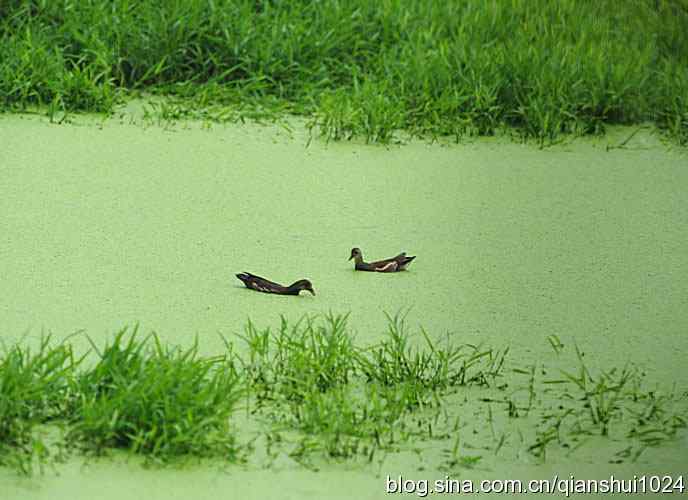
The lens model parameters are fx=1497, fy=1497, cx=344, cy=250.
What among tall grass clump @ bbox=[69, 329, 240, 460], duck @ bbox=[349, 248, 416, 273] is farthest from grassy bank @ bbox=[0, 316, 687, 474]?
duck @ bbox=[349, 248, 416, 273]

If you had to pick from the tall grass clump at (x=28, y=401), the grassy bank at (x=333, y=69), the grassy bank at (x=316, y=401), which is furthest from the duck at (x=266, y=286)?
the grassy bank at (x=333, y=69)

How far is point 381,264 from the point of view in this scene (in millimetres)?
3023

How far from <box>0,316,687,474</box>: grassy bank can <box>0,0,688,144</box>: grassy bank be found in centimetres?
146

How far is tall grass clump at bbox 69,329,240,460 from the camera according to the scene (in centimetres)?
216

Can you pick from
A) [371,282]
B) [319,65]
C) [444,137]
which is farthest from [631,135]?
[371,282]

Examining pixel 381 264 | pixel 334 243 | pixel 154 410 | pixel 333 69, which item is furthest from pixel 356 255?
pixel 333 69

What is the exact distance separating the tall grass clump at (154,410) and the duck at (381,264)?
0.78m

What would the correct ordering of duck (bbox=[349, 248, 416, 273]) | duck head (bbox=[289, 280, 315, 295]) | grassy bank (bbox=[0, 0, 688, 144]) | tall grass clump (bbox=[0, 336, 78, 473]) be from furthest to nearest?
grassy bank (bbox=[0, 0, 688, 144]) < duck (bbox=[349, 248, 416, 273]) < duck head (bbox=[289, 280, 315, 295]) < tall grass clump (bbox=[0, 336, 78, 473])

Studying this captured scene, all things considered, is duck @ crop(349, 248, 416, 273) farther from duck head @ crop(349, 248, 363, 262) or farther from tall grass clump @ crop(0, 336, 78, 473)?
tall grass clump @ crop(0, 336, 78, 473)

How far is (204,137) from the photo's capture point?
3.91m

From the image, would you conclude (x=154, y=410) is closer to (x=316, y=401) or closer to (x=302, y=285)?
(x=316, y=401)

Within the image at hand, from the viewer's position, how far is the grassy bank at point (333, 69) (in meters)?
4.05

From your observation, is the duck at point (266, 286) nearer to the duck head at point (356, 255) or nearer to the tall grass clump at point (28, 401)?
the duck head at point (356, 255)

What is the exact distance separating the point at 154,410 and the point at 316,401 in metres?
0.27
